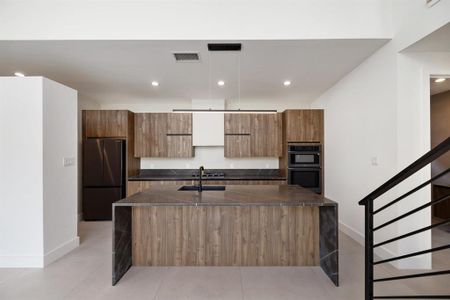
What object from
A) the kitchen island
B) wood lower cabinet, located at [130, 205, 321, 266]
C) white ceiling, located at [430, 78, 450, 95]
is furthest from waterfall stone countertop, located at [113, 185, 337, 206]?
white ceiling, located at [430, 78, 450, 95]

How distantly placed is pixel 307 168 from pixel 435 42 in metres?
2.84

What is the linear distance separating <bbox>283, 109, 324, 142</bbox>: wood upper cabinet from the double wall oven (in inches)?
5.9

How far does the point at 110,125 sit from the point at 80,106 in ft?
2.84

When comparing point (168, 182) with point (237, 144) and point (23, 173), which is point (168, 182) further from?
point (23, 173)

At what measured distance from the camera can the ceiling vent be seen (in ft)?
10.2

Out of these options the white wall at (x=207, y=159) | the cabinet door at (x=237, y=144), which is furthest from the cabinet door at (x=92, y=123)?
the cabinet door at (x=237, y=144)

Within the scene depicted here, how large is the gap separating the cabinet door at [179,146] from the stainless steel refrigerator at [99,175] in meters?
1.03

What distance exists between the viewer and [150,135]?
5.12 m

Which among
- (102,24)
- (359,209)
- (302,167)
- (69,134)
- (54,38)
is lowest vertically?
(359,209)

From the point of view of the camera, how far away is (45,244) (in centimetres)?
283

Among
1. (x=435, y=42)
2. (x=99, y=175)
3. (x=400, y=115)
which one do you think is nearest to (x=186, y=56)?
(x=400, y=115)

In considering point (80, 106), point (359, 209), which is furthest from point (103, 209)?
point (359, 209)

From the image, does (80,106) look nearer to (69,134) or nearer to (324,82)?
(69,134)

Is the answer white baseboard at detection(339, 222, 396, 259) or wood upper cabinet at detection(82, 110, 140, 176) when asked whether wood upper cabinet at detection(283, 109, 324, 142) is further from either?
wood upper cabinet at detection(82, 110, 140, 176)
